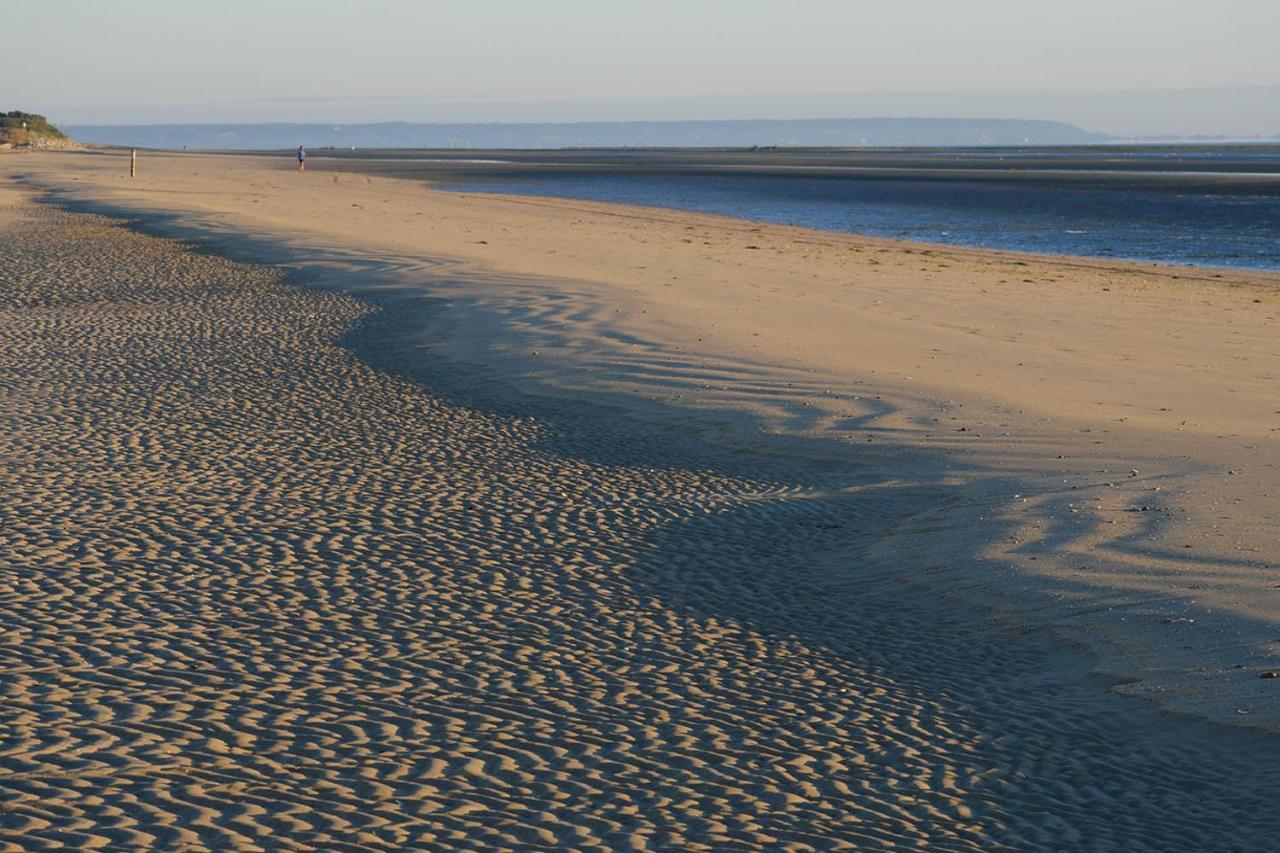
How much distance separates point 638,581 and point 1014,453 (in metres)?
4.28

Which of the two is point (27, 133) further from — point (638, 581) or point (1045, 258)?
point (638, 581)

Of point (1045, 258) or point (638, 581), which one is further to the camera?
Answer: point (1045, 258)

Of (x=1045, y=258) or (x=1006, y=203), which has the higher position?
(x=1006, y=203)

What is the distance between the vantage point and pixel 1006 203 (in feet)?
209

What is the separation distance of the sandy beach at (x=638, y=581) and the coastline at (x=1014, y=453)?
0.15 ft

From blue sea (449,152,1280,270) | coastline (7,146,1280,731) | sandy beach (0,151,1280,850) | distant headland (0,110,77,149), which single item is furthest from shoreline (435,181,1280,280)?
distant headland (0,110,77,149)

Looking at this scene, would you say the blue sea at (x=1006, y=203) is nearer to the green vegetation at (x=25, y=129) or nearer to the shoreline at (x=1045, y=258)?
the shoreline at (x=1045, y=258)

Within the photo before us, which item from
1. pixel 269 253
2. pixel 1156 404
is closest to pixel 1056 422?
pixel 1156 404

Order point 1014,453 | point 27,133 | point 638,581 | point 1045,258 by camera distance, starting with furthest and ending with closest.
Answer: point 27,133 → point 1045,258 → point 1014,453 → point 638,581

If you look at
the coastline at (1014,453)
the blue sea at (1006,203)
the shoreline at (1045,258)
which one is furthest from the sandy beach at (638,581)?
the blue sea at (1006,203)

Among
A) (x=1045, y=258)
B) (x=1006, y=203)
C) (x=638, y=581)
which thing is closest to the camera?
(x=638, y=581)

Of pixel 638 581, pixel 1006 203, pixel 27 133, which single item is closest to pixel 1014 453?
pixel 638 581

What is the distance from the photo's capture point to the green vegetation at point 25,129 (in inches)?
4594

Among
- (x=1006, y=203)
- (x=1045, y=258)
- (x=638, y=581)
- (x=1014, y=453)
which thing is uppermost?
(x=1006, y=203)
